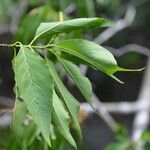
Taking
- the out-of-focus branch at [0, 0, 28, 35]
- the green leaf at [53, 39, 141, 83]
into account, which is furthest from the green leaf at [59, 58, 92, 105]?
the out-of-focus branch at [0, 0, 28, 35]

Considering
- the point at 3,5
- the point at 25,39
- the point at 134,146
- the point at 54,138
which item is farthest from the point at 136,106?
the point at 54,138

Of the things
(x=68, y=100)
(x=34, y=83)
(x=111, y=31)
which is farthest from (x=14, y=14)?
(x=34, y=83)

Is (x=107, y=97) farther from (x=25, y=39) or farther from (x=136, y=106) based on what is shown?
(x=25, y=39)

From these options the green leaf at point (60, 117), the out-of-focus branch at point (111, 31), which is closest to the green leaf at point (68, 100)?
the green leaf at point (60, 117)

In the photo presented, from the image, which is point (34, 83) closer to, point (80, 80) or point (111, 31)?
point (80, 80)

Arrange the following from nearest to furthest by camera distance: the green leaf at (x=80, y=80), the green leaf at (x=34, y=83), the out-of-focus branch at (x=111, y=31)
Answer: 1. the green leaf at (x=34, y=83)
2. the green leaf at (x=80, y=80)
3. the out-of-focus branch at (x=111, y=31)

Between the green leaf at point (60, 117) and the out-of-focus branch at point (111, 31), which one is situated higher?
the green leaf at point (60, 117)

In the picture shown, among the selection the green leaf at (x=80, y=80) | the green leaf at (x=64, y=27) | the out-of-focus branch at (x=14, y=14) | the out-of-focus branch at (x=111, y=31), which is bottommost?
the out-of-focus branch at (x=111, y=31)

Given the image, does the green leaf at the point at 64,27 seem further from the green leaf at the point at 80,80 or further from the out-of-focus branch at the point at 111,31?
the out-of-focus branch at the point at 111,31
